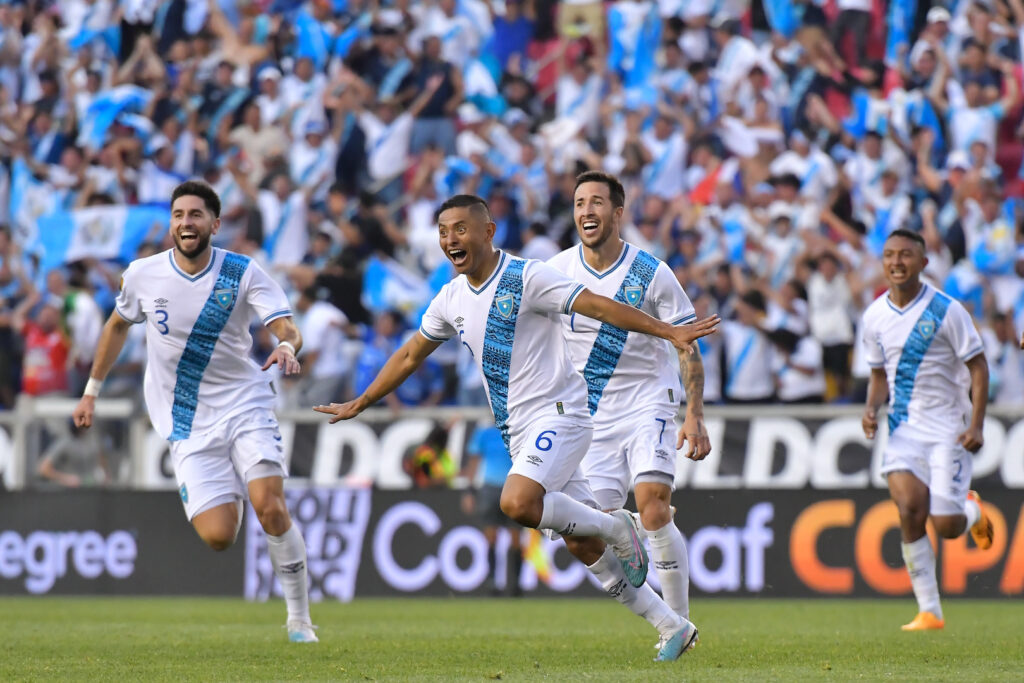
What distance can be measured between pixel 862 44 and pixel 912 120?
1.96 metres

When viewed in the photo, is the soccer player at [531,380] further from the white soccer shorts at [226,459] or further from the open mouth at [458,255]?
the white soccer shorts at [226,459]

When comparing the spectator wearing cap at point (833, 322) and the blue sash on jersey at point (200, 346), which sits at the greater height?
the spectator wearing cap at point (833, 322)

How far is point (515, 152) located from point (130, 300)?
33.8ft

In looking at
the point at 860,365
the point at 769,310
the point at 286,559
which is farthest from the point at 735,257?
the point at 286,559

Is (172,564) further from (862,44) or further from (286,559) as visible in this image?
(862,44)

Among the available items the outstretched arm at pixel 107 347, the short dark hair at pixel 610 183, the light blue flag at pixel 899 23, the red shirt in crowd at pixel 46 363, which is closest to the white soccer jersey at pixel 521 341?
the short dark hair at pixel 610 183

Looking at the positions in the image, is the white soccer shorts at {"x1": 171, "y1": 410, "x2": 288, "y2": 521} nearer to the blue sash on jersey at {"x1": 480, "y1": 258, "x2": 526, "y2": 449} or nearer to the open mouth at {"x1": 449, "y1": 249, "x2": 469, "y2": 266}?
the blue sash on jersey at {"x1": 480, "y1": 258, "x2": 526, "y2": 449}

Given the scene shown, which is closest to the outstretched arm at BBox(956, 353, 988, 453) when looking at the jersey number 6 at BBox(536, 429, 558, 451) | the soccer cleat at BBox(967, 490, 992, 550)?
the soccer cleat at BBox(967, 490, 992, 550)

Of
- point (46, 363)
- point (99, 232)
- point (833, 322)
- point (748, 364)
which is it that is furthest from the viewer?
point (99, 232)

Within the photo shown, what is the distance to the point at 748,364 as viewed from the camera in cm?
1664

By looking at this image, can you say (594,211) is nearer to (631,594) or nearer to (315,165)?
(631,594)

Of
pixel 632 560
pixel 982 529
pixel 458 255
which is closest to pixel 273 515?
pixel 458 255

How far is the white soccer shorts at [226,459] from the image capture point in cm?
1028

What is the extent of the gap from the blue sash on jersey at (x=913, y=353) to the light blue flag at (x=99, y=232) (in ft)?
35.2
